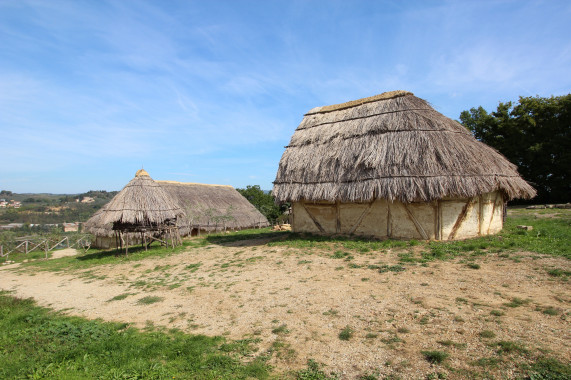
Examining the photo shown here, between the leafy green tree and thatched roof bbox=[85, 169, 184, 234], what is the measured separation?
14775 mm

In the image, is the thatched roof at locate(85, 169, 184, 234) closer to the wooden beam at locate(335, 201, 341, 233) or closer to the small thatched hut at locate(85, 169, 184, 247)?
the small thatched hut at locate(85, 169, 184, 247)

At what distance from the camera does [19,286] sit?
10.8 m

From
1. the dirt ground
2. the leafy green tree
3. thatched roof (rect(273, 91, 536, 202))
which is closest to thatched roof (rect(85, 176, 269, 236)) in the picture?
the leafy green tree

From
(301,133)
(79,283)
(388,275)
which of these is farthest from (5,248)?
(388,275)

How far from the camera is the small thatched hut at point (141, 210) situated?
49.3 feet

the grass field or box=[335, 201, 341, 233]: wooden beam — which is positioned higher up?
box=[335, 201, 341, 233]: wooden beam

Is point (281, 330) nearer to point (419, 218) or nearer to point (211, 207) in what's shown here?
point (419, 218)

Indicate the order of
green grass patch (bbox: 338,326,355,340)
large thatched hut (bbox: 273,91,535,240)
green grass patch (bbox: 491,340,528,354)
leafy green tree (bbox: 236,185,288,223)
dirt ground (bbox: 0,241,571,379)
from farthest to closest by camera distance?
1. leafy green tree (bbox: 236,185,288,223)
2. large thatched hut (bbox: 273,91,535,240)
3. green grass patch (bbox: 338,326,355,340)
4. dirt ground (bbox: 0,241,571,379)
5. green grass patch (bbox: 491,340,528,354)

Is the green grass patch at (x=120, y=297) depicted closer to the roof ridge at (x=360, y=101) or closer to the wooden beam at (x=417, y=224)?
the wooden beam at (x=417, y=224)

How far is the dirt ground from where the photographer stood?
4426 millimetres

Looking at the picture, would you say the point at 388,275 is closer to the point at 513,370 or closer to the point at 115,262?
the point at 513,370

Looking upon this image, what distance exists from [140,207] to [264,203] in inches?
758

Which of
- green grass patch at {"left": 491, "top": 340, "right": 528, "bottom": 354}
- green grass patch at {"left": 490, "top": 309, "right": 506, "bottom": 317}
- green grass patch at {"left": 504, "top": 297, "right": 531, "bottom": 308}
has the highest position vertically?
green grass patch at {"left": 504, "top": 297, "right": 531, "bottom": 308}

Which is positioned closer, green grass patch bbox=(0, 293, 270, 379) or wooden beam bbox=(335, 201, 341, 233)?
green grass patch bbox=(0, 293, 270, 379)
